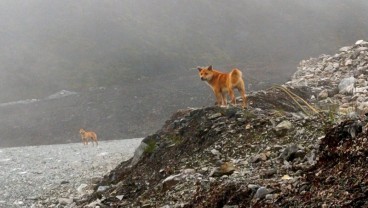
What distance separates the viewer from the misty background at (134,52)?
63844mm

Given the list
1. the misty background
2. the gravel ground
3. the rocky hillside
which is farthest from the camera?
the misty background

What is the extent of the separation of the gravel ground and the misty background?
1806 centimetres

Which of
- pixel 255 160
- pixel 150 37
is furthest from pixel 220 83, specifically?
pixel 150 37

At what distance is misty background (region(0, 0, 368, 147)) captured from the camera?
2514 inches

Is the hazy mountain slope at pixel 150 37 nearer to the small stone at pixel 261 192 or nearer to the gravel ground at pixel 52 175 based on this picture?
the gravel ground at pixel 52 175

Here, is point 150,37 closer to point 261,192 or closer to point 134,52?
point 134,52

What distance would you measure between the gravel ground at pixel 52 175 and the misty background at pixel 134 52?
1806 centimetres

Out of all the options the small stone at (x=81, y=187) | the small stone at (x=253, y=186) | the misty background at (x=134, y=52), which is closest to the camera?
the small stone at (x=253, y=186)

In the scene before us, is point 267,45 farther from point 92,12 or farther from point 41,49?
point 41,49

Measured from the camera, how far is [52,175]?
2380cm

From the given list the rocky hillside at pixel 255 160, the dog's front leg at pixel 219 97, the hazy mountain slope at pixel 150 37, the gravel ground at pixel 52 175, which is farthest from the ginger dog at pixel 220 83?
the hazy mountain slope at pixel 150 37

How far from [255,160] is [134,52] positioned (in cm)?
11901

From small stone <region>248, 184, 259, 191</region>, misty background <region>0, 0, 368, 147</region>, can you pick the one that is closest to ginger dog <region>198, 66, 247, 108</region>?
small stone <region>248, 184, 259, 191</region>

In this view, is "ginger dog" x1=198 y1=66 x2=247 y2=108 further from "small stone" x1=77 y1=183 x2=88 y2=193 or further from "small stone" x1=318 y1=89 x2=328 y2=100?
"small stone" x1=77 y1=183 x2=88 y2=193
